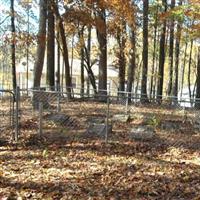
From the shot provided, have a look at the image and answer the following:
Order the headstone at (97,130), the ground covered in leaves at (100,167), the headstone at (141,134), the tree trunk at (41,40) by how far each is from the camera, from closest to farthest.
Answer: the ground covered in leaves at (100,167) → the headstone at (141,134) → the headstone at (97,130) → the tree trunk at (41,40)

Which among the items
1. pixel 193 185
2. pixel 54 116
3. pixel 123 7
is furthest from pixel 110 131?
pixel 123 7

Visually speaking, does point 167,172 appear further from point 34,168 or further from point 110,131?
point 110,131

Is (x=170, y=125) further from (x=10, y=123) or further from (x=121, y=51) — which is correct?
(x=121, y=51)

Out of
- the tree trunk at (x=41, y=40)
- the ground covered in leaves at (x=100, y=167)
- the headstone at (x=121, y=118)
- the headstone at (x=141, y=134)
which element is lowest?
the ground covered in leaves at (x=100, y=167)

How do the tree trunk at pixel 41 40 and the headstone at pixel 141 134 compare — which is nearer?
the headstone at pixel 141 134

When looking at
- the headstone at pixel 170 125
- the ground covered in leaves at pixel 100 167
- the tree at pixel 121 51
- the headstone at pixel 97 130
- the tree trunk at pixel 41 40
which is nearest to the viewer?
the ground covered in leaves at pixel 100 167

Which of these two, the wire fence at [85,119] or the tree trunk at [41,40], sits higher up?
the tree trunk at [41,40]

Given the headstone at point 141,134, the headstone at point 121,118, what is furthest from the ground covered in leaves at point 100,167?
the headstone at point 121,118

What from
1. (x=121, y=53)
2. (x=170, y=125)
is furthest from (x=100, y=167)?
(x=121, y=53)

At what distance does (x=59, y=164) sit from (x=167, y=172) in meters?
1.97

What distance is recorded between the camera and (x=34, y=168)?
775cm

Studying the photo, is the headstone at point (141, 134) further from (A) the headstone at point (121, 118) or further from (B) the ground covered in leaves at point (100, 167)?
(A) the headstone at point (121, 118)

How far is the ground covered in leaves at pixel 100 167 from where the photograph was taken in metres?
6.41

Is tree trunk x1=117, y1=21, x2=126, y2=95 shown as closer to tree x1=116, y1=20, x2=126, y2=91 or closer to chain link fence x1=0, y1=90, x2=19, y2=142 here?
tree x1=116, y1=20, x2=126, y2=91
